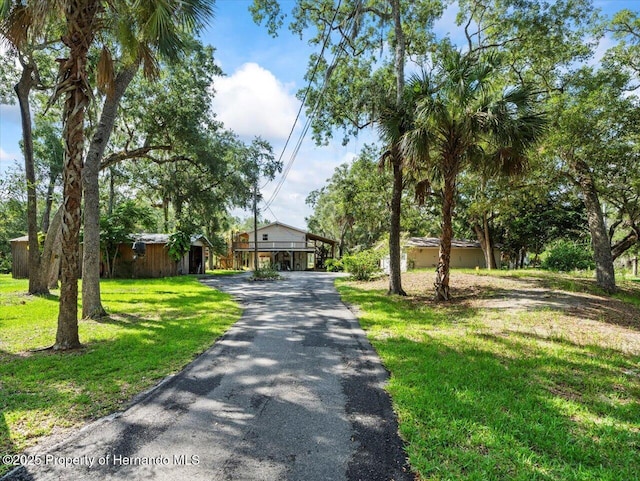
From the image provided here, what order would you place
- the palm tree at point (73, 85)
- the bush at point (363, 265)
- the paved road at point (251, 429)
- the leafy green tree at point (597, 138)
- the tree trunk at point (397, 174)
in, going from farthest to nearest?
1. the bush at point (363, 265)
2. the tree trunk at point (397, 174)
3. the leafy green tree at point (597, 138)
4. the palm tree at point (73, 85)
5. the paved road at point (251, 429)

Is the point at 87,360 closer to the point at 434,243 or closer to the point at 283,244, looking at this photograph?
the point at 434,243

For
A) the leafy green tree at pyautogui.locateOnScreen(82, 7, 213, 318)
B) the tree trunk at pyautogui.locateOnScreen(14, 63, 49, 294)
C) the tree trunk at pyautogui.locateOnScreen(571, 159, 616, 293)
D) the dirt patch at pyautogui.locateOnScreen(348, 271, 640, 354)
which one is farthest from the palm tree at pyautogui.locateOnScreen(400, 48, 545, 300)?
the tree trunk at pyautogui.locateOnScreen(14, 63, 49, 294)

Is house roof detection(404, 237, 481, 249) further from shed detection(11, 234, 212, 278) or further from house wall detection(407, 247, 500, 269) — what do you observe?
shed detection(11, 234, 212, 278)

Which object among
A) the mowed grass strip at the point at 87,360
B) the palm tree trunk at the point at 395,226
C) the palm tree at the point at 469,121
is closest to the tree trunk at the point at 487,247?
the palm tree trunk at the point at 395,226

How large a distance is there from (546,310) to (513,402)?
625cm

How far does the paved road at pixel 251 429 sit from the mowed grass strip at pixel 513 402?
351 mm

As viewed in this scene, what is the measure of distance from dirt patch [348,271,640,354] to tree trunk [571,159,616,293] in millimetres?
656

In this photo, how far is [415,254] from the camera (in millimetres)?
30016

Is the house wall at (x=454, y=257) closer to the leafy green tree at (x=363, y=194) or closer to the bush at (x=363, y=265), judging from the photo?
the leafy green tree at (x=363, y=194)

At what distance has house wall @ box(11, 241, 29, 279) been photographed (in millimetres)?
20406

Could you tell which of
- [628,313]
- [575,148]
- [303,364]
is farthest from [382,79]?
[303,364]

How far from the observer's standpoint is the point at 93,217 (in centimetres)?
802

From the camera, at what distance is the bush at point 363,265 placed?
17953 mm

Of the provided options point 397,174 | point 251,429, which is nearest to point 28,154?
point 397,174
